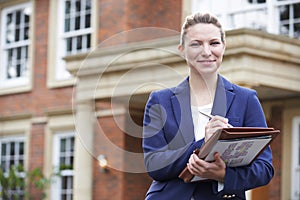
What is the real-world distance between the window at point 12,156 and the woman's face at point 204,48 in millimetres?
15763

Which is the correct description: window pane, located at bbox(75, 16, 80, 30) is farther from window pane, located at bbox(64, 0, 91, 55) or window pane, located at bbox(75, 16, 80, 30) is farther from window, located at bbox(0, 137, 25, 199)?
window, located at bbox(0, 137, 25, 199)

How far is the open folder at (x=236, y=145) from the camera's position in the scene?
8.75 ft

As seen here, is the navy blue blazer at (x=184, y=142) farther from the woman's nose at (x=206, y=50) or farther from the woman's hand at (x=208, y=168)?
the woman's nose at (x=206, y=50)

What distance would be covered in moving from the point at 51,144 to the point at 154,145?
15551mm

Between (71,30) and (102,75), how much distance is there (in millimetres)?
6003

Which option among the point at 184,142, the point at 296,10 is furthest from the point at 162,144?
the point at 296,10

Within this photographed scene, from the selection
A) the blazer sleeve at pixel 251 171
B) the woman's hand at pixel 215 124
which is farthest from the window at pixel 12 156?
the woman's hand at pixel 215 124

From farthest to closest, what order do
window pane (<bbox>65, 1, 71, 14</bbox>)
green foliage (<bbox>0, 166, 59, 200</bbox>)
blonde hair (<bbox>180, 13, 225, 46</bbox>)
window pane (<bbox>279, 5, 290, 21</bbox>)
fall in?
window pane (<bbox>65, 1, 71, 14</bbox>), green foliage (<bbox>0, 166, 59, 200</bbox>), window pane (<bbox>279, 5, 290, 21</bbox>), blonde hair (<bbox>180, 13, 225, 46</bbox>)

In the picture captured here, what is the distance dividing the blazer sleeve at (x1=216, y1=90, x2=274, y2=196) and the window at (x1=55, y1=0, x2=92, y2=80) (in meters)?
15.0

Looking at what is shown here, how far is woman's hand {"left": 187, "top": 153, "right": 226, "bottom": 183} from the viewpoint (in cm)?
274

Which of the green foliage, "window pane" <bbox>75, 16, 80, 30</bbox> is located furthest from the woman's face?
"window pane" <bbox>75, 16, 80, 30</bbox>

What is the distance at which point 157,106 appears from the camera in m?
3.04

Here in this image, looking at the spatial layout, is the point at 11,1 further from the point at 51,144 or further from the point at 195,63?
the point at 195,63

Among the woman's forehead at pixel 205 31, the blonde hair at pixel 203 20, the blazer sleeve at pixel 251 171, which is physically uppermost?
the blonde hair at pixel 203 20
